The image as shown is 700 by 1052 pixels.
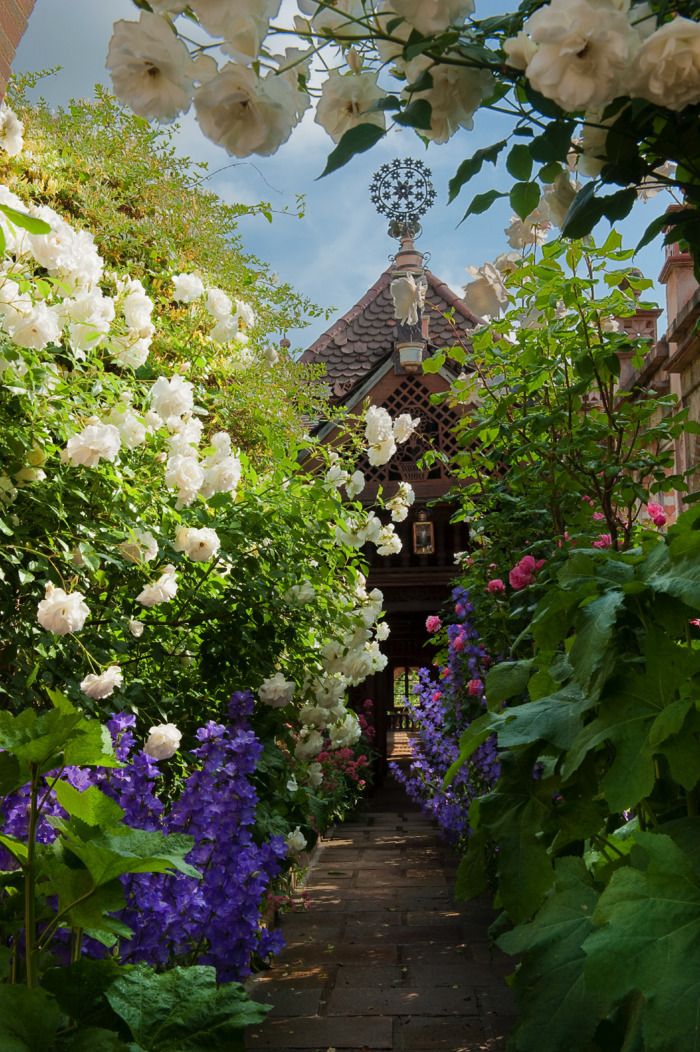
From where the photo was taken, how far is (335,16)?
1.11 meters

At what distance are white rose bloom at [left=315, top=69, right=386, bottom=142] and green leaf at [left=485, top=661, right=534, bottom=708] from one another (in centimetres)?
85

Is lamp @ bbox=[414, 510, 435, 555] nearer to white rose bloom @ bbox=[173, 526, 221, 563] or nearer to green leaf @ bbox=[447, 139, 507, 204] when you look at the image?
white rose bloom @ bbox=[173, 526, 221, 563]

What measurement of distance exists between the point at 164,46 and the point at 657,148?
0.56 meters

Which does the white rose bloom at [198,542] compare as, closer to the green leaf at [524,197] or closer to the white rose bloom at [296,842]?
the white rose bloom at [296,842]

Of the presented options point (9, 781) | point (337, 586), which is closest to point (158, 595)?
point (9, 781)

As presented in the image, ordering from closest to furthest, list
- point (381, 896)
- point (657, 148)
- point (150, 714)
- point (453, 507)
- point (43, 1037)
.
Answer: point (657, 148) < point (43, 1037) < point (150, 714) < point (381, 896) < point (453, 507)

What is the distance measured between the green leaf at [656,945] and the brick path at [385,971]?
1.64m

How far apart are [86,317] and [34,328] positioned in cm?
29

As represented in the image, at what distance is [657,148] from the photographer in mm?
1083

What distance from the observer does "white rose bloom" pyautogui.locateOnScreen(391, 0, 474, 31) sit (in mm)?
958

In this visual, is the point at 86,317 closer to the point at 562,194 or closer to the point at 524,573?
the point at 562,194

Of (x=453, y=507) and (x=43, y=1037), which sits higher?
(x=453, y=507)

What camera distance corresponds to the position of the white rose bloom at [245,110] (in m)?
0.99

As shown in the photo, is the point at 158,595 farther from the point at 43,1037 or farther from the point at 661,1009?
the point at 661,1009
